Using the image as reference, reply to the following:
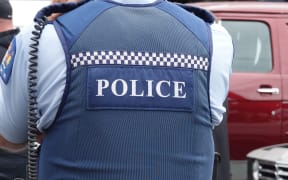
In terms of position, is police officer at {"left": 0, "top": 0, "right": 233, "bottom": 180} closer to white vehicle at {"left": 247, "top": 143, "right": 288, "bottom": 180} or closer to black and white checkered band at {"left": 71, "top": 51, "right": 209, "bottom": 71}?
black and white checkered band at {"left": 71, "top": 51, "right": 209, "bottom": 71}

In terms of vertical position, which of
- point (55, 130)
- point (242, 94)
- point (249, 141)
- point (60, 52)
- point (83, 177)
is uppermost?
point (60, 52)

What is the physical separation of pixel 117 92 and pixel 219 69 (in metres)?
0.31

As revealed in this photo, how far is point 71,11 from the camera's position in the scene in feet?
6.04

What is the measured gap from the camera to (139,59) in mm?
1776

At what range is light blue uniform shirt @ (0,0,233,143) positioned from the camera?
1748 millimetres

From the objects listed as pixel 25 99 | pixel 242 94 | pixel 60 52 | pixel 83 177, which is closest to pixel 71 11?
pixel 60 52

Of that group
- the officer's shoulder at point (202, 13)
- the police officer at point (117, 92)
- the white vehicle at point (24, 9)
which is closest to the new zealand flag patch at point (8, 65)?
the police officer at point (117, 92)

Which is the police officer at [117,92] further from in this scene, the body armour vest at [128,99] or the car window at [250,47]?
the car window at [250,47]

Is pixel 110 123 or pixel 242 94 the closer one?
pixel 110 123

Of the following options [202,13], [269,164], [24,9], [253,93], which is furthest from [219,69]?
[24,9]

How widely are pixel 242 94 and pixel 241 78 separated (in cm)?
16

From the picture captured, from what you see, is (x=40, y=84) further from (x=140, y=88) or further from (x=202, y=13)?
(x=202, y=13)

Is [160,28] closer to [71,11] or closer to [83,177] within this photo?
[71,11]

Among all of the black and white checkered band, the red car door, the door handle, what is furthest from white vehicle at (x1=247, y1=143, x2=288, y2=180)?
the black and white checkered band
